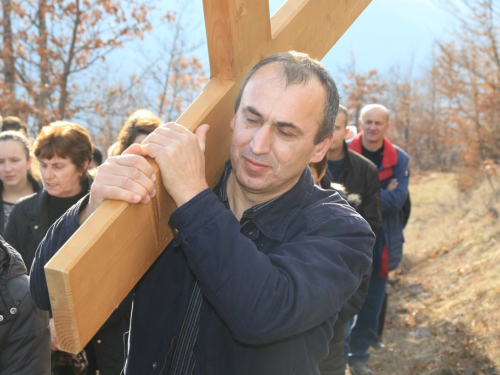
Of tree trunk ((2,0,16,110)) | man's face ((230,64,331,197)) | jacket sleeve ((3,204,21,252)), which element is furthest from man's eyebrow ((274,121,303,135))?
tree trunk ((2,0,16,110))

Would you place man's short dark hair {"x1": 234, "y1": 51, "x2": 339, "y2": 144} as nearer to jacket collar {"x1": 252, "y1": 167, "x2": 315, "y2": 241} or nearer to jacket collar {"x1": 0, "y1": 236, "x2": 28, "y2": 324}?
jacket collar {"x1": 252, "y1": 167, "x2": 315, "y2": 241}

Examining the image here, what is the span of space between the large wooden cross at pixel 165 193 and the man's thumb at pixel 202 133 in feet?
0.04

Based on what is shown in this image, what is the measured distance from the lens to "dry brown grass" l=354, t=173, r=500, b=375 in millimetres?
5504

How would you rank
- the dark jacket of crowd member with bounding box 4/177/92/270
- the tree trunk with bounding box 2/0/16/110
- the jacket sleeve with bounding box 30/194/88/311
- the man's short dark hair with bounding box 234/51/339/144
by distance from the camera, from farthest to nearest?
1. the tree trunk with bounding box 2/0/16/110
2. the dark jacket of crowd member with bounding box 4/177/92/270
3. the man's short dark hair with bounding box 234/51/339/144
4. the jacket sleeve with bounding box 30/194/88/311

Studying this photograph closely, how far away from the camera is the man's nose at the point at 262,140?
1.57 metres

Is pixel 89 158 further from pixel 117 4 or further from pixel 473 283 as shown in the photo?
pixel 117 4

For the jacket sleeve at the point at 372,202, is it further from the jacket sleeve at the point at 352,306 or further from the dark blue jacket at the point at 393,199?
the jacket sleeve at the point at 352,306

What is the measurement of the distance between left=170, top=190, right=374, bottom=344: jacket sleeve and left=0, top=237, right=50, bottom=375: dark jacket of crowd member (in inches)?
48.7

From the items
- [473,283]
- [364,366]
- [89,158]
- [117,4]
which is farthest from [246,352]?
[117,4]

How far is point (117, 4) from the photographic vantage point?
13578mm

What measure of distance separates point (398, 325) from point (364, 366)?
179 centimetres

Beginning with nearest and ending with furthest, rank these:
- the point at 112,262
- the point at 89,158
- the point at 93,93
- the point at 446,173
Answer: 1. the point at 112,262
2. the point at 89,158
3. the point at 93,93
4. the point at 446,173

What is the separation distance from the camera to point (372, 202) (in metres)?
5.06

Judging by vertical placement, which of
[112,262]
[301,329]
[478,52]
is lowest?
[301,329]
